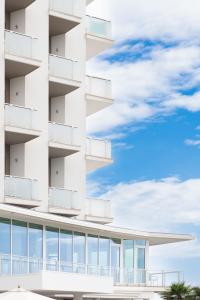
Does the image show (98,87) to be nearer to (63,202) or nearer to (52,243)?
(63,202)

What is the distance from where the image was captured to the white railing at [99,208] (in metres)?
47.5

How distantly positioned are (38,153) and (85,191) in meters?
4.50

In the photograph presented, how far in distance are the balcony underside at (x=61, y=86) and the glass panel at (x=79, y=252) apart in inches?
329

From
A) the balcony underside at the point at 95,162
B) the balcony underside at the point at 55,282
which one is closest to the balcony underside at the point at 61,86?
the balcony underside at the point at 95,162

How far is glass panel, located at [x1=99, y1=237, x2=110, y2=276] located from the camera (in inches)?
1825

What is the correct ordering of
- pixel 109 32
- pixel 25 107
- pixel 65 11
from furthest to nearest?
pixel 109 32 < pixel 65 11 < pixel 25 107

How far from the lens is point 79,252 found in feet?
147

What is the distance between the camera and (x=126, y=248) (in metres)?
48.1

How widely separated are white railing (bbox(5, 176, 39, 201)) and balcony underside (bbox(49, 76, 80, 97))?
6.03 metres

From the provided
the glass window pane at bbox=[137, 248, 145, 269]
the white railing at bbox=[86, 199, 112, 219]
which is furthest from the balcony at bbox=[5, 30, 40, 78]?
the glass window pane at bbox=[137, 248, 145, 269]

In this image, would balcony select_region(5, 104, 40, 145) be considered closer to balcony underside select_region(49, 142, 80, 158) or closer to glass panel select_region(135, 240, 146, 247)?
balcony underside select_region(49, 142, 80, 158)

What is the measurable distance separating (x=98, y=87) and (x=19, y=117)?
777 cm

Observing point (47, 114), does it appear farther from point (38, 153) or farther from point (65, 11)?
point (65, 11)

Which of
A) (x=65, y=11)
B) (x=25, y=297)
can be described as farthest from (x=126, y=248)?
(x=25, y=297)
